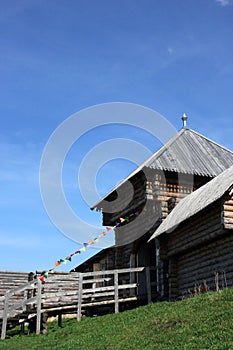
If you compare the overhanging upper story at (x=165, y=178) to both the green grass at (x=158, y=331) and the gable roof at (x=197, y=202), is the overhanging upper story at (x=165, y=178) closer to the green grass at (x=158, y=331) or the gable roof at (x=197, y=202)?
the gable roof at (x=197, y=202)

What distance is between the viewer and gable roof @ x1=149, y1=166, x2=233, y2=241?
52.3ft

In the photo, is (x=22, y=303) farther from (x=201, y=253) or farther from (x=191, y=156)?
(x=191, y=156)

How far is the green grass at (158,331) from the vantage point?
31.3 feet

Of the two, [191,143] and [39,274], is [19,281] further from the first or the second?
[191,143]

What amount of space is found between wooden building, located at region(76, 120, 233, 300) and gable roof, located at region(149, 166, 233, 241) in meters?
1.29

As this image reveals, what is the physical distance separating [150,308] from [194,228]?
148 inches

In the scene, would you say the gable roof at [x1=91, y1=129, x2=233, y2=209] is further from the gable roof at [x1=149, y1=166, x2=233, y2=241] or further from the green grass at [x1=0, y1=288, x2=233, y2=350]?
the green grass at [x1=0, y1=288, x2=233, y2=350]

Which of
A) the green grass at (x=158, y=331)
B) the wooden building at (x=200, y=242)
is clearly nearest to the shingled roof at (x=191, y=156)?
the wooden building at (x=200, y=242)

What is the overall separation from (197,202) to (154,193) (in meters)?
4.37

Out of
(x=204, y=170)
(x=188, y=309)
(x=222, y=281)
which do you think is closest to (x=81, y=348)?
(x=188, y=309)

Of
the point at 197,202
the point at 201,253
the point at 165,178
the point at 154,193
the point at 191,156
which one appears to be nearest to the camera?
the point at 201,253

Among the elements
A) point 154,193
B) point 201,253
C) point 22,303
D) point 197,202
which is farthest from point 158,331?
point 154,193

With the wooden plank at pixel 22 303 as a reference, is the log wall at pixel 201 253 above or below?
above

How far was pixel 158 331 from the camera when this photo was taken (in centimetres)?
1120
